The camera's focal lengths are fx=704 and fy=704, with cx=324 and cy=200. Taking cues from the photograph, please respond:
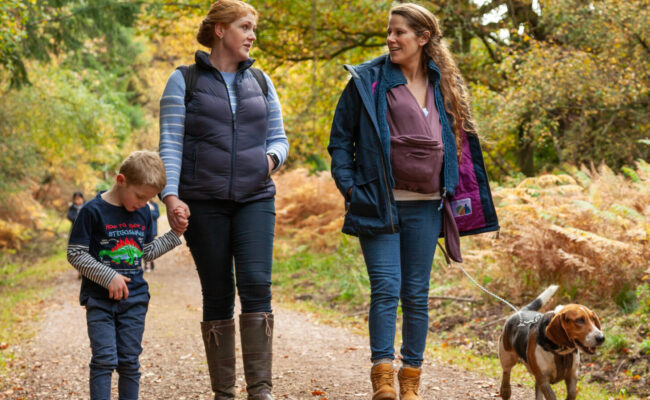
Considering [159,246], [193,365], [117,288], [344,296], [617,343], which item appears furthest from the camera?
[344,296]

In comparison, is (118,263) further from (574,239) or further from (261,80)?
(574,239)

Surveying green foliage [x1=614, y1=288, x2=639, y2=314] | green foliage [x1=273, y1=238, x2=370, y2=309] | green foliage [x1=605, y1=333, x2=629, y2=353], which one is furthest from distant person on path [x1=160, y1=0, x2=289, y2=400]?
green foliage [x1=273, y1=238, x2=370, y2=309]

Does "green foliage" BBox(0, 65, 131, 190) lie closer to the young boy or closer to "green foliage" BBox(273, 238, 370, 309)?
"green foliage" BBox(273, 238, 370, 309)

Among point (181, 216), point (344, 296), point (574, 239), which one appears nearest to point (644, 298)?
point (574, 239)

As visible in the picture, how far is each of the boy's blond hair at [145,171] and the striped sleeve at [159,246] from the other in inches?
12.8

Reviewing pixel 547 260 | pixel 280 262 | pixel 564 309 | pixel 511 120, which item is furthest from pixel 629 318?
pixel 280 262

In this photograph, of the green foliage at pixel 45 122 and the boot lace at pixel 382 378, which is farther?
the green foliage at pixel 45 122

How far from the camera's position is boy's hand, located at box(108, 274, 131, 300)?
3.83 meters

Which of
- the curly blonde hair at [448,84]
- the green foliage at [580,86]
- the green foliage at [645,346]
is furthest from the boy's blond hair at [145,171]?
the green foliage at [580,86]

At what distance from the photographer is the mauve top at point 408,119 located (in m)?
4.20

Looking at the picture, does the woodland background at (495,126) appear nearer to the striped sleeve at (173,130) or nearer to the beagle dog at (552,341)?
the beagle dog at (552,341)

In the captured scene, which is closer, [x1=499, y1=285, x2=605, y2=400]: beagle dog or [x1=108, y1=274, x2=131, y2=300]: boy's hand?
[x1=108, y1=274, x2=131, y2=300]: boy's hand

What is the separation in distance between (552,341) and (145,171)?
101 inches

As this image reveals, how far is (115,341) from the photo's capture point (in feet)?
12.9
